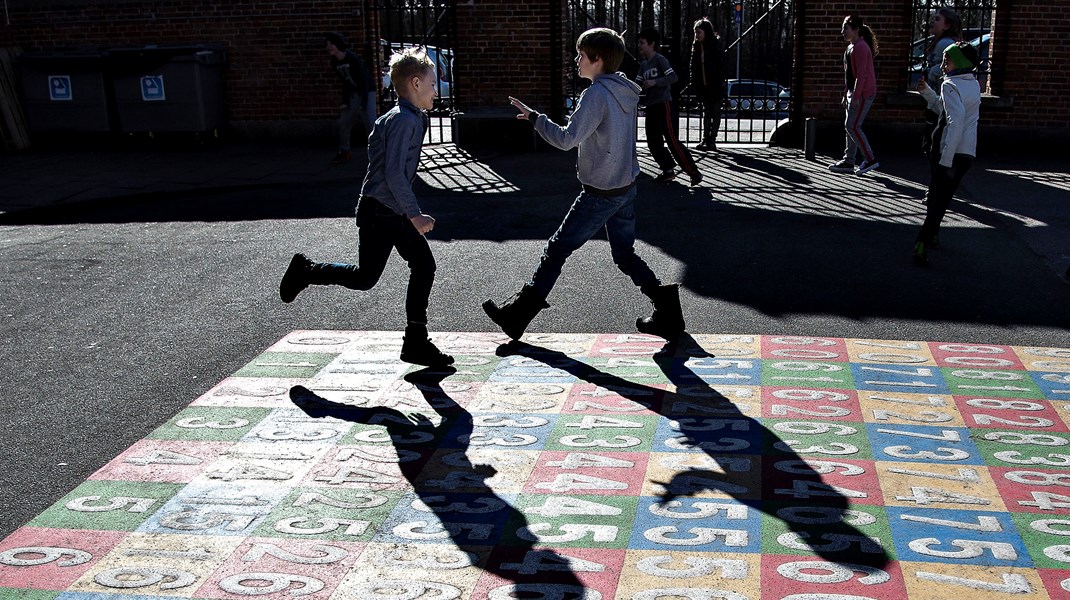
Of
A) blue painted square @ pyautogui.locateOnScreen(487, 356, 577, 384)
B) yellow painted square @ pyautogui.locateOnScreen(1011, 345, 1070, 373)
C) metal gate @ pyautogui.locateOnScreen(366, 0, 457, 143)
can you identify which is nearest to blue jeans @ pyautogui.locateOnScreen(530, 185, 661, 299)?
blue painted square @ pyautogui.locateOnScreen(487, 356, 577, 384)

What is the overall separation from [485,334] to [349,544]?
10.0 ft

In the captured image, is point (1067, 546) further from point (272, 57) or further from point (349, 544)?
point (272, 57)

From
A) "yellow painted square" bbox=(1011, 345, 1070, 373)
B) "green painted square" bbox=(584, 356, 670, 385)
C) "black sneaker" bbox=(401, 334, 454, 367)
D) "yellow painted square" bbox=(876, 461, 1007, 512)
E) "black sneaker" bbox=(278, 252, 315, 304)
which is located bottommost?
"yellow painted square" bbox=(1011, 345, 1070, 373)

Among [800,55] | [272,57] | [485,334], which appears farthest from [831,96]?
[485,334]

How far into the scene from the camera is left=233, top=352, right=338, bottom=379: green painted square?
621cm

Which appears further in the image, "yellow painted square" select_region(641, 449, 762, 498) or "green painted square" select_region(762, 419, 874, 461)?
"green painted square" select_region(762, 419, 874, 461)

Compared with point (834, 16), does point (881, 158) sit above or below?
below

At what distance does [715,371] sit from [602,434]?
3.94 ft

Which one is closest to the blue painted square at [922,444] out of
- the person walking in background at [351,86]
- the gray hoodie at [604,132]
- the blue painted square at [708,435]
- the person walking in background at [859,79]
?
the blue painted square at [708,435]

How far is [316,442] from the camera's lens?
5.15 metres

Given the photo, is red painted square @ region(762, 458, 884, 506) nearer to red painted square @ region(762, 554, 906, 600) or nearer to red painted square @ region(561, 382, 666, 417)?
red painted square @ region(762, 554, 906, 600)

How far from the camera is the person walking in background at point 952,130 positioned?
26.9ft

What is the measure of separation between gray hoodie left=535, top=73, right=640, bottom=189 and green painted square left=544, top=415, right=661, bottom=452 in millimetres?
1541

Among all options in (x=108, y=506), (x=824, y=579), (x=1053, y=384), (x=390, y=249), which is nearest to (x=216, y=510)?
(x=108, y=506)
